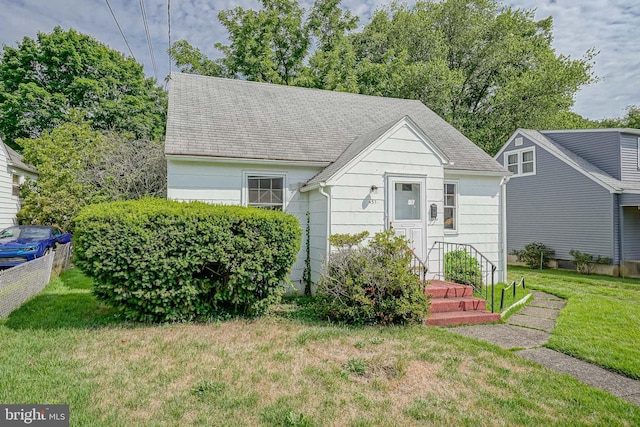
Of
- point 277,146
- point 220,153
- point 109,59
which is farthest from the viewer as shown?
point 109,59

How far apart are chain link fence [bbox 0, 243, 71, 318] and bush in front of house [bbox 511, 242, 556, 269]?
62.7 feet

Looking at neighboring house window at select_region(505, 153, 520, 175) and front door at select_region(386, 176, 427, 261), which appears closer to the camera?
front door at select_region(386, 176, 427, 261)

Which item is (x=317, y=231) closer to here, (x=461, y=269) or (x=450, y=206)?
(x=461, y=269)

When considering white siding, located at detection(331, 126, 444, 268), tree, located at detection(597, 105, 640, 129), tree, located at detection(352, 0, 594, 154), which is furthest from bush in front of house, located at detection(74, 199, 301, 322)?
tree, located at detection(597, 105, 640, 129)

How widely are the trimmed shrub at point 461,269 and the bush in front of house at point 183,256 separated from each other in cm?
472

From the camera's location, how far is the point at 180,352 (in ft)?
16.5

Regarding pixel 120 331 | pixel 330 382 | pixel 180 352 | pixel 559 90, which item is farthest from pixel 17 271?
pixel 559 90

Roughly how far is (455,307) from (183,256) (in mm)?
5549

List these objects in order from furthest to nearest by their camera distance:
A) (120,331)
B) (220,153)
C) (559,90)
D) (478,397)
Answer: (559,90) → (220,153) → (120,331) → (478,397)

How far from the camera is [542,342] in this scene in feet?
19.4

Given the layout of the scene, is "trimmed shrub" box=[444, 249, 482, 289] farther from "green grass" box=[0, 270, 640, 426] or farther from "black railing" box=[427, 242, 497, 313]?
"green grass" box=[0, 270, 640, 426]

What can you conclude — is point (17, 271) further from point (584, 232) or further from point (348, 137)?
point (584, 232)

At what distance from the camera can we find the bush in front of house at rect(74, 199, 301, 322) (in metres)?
5.72

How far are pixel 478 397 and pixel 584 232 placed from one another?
50.0ft
